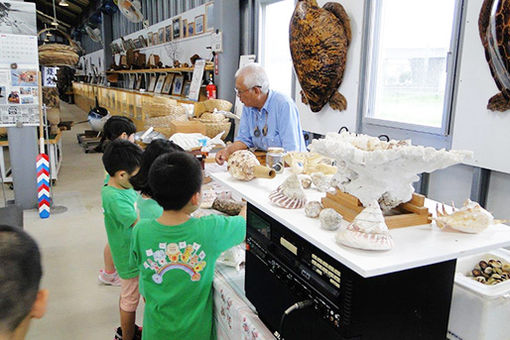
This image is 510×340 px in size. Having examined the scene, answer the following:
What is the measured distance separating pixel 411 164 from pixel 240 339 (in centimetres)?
80

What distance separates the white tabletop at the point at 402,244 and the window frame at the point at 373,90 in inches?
61.6

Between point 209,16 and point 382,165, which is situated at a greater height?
point 209,16

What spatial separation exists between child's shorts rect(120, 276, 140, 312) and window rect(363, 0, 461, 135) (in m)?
2.07

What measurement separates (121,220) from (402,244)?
1.53 metres

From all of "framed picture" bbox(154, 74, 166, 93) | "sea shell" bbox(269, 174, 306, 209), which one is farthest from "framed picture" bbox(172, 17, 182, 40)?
"sea shell" bbox(269, 174, 306, 209)

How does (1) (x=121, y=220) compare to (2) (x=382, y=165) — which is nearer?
(2) (x=382, y=165)

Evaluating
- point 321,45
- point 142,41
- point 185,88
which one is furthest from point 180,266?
point 142,41

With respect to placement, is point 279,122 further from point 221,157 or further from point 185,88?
point 185,88

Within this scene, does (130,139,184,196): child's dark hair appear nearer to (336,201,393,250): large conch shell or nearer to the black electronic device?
the black electronic device

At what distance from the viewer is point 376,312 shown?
913 mm

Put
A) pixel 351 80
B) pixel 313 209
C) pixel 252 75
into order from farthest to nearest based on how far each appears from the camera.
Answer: pixel 351 80, pixel 252 75, pixel 313 209

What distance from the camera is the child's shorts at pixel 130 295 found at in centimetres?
208

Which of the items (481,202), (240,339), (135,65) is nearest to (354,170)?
(240,339)

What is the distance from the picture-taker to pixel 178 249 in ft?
4.64
